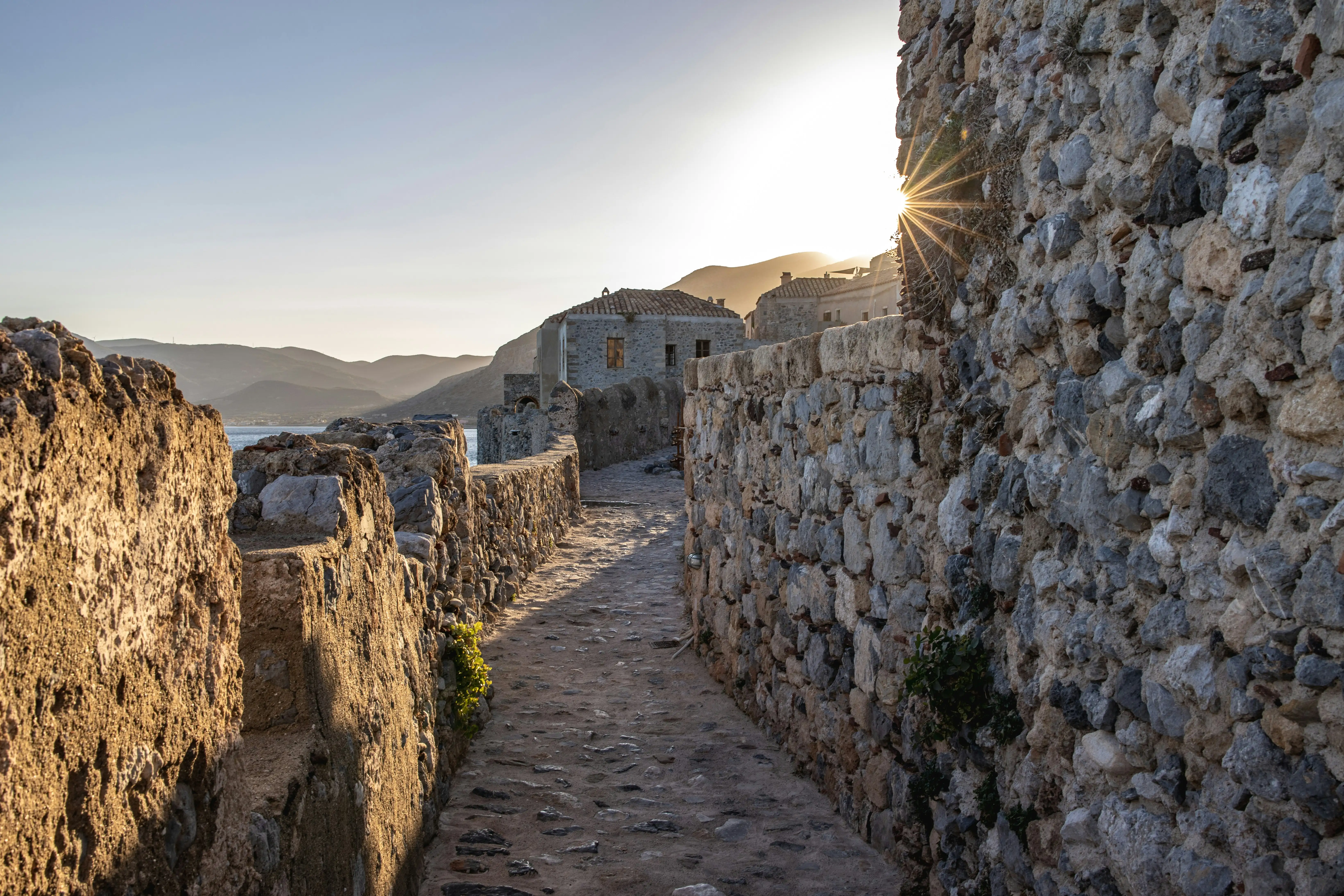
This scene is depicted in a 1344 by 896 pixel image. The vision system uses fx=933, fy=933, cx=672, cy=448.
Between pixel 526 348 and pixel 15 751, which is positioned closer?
pixel 15 751

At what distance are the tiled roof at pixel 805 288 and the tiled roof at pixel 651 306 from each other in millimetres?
5024

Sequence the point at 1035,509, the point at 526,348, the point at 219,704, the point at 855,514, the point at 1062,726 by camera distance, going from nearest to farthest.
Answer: the point at 219,704
the point at 1062,726
the point at 1035,509
the point at 855,514
the point at 526,348

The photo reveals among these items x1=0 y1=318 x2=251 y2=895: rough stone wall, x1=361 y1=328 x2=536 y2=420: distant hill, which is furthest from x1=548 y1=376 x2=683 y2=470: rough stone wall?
x1=361 y1=328 x2=536 y2=420: distant hill

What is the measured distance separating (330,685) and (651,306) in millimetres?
32273

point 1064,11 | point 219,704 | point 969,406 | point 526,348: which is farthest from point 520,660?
point 526,348

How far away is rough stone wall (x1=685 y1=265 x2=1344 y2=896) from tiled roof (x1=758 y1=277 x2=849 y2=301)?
36.0 meters

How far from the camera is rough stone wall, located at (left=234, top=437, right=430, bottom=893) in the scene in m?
2.24

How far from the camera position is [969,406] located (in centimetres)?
314

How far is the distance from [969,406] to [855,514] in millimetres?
1014

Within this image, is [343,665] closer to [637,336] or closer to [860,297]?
[637,336]

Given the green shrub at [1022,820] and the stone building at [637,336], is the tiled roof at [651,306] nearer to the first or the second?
the stone building at [637,336]

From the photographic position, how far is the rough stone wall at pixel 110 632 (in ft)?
4.00

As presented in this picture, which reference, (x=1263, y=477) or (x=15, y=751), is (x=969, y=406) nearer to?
(x=1263, y=477)

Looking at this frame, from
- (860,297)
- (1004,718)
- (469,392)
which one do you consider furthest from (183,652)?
(469,392)
